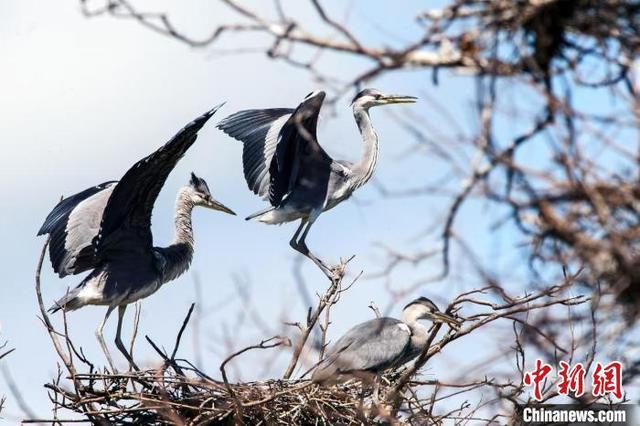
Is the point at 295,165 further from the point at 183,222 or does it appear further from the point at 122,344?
the point at 122,344

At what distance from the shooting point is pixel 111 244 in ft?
26.1

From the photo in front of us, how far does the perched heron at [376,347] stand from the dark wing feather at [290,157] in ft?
5.06

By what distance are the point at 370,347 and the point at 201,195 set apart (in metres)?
2.25

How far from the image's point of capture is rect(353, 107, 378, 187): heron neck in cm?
938

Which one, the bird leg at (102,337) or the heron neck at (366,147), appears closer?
the bird leg at (102,337)

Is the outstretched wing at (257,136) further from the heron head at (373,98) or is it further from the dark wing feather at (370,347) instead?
the dark wing feather at (370,347)

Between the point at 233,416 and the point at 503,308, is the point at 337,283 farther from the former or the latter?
the point at 503,308

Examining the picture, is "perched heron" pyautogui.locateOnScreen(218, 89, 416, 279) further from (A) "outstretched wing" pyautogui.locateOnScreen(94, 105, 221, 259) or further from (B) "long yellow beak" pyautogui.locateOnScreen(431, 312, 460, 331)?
(B) "long yellow beak" pyautogui.locateOnScreen(431, 312, 460, 331)

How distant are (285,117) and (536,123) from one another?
5.76 m

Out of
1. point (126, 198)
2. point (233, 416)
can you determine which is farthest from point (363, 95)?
point (233, 416)

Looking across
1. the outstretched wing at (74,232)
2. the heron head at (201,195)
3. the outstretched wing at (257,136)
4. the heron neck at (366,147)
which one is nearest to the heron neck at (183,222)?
the heron head at (201,195)

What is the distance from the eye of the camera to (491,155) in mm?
3283

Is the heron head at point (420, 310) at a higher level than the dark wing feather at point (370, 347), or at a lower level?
higher

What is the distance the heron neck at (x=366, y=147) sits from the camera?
30.8 ft
